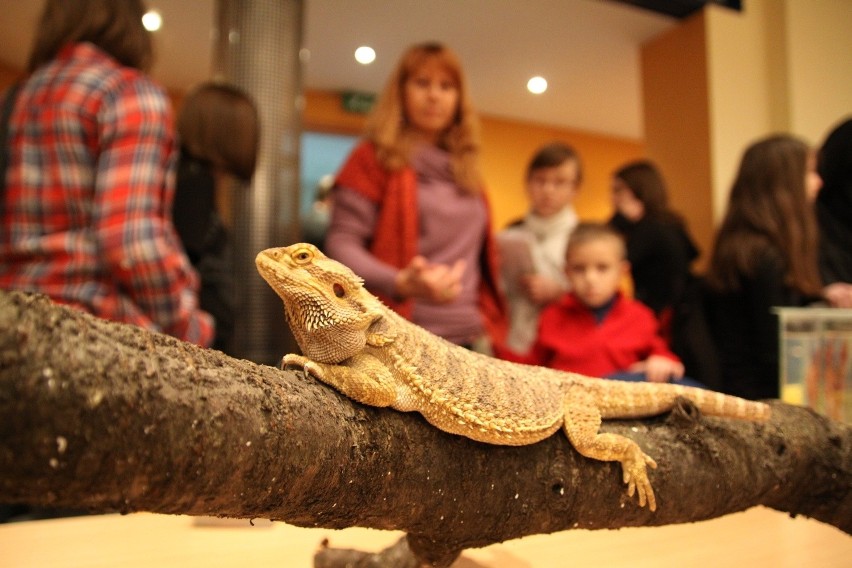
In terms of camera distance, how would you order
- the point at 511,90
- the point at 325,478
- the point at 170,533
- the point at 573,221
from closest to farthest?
the point at 325,478 → the point at 170,533 → the point at 573,221 → the point at 511,90

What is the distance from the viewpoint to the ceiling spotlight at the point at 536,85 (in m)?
4.27

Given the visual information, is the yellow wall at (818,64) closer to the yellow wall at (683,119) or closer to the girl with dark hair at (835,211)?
the girl with dark hair at (835,211)

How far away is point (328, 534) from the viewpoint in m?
2.19

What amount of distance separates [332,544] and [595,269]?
1.46 meters

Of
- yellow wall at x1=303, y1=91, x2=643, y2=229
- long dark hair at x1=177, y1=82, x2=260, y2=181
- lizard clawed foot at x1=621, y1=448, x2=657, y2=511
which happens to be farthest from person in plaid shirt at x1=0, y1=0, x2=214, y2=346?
yellow wall at x1=303, y1=91, x2=643, y2=229

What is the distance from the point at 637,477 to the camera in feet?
4.73

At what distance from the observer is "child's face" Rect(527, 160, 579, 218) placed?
3.39m

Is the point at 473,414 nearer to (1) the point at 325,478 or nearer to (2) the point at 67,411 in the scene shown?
(1) the point at 325,478

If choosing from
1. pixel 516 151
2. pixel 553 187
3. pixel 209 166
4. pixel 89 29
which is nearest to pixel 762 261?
pixel 553 187

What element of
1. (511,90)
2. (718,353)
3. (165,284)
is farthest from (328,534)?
(511,90)

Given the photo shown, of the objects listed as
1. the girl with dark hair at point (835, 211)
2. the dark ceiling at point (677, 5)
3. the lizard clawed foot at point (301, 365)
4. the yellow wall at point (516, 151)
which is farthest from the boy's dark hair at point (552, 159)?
the lizard clawed foot at point (301, 365)

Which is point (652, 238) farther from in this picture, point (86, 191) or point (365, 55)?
point (86, 191)

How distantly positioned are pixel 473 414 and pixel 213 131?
155 centimetres

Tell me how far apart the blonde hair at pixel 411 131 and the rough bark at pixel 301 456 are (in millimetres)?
1284
